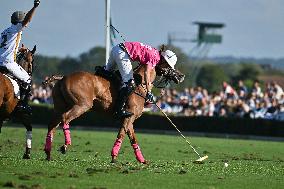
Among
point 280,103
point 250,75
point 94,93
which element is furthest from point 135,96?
point 250,75

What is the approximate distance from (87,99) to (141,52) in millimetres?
1600

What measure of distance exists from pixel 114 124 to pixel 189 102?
14.2ft

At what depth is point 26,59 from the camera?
19.6 meters

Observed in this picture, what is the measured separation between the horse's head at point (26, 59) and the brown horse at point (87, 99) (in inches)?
44.7

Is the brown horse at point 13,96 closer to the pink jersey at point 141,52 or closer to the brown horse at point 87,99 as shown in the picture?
the brown horse at point 87,99

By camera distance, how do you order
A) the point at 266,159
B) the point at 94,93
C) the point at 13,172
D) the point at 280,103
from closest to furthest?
1. the point at 13,172
2. the point at 94,93
3. the point at 266,159
4. the point at 280,103

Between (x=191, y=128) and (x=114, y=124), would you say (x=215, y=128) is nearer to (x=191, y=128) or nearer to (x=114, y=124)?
(x=191, y=128)

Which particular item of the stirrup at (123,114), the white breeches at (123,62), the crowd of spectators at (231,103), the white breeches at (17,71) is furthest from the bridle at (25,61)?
the crowd of spectators at (231,103)

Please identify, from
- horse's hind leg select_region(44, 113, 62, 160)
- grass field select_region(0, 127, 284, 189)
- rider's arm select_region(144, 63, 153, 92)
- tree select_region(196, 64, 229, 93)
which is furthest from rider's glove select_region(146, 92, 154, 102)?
tree select_region(196, 64, 229, 93)

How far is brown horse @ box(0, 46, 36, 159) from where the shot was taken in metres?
17.8

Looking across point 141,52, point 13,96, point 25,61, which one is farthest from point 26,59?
point 141,52

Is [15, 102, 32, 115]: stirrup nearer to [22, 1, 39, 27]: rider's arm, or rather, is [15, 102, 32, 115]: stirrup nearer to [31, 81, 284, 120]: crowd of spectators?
[22, 1, 39, 27]: rider's arm

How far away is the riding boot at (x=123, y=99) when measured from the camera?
18281 millimetres

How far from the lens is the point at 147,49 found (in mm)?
18641
